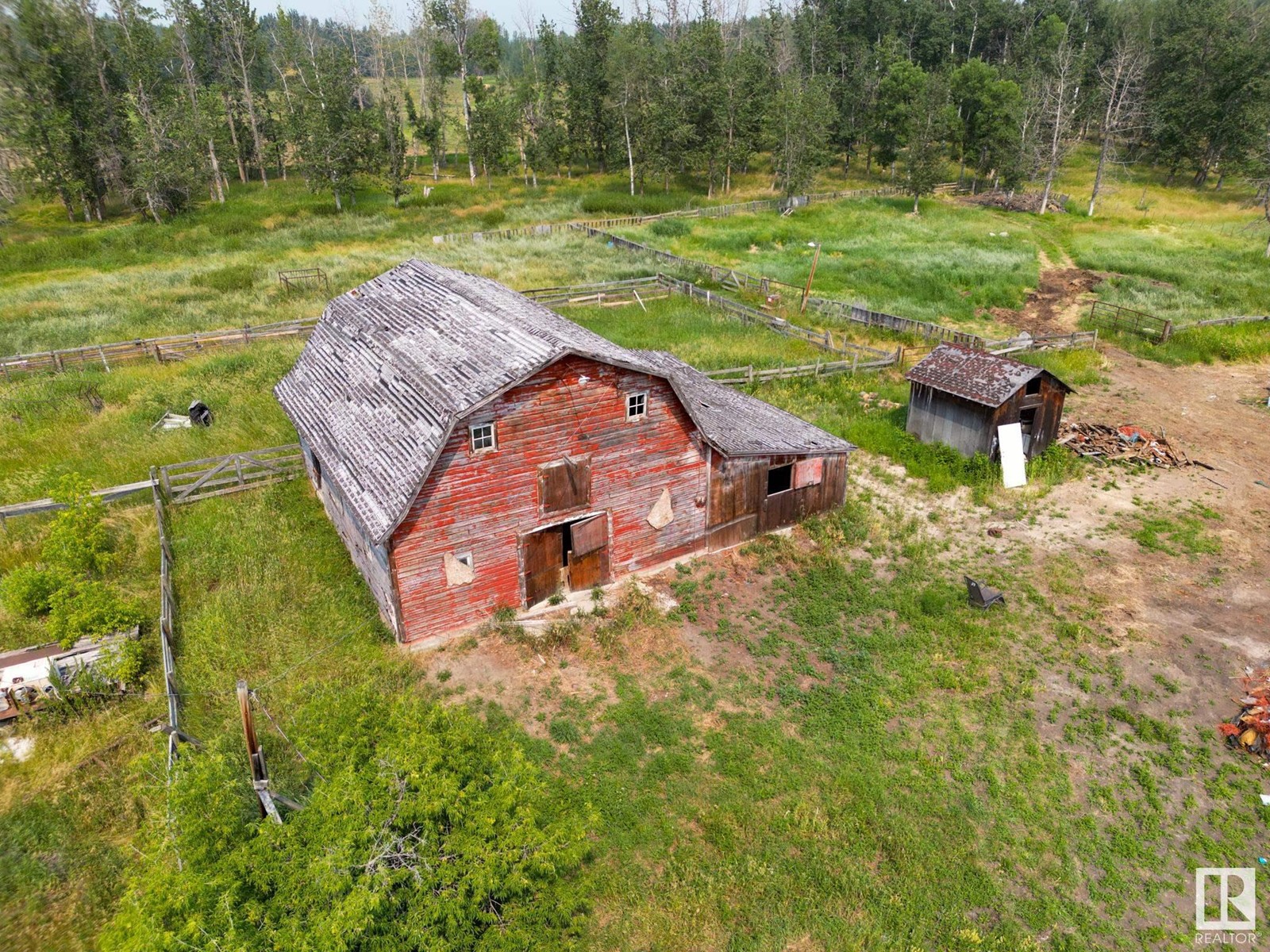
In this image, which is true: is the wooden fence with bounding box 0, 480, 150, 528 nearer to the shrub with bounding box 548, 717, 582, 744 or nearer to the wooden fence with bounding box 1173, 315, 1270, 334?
the shrub with bounding box 548, 717, 582, 744

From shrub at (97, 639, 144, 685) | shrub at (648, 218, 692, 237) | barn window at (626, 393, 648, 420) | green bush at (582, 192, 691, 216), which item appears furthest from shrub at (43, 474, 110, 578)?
green bush at (582, 192, 691, 216)

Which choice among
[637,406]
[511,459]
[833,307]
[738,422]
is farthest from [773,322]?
[511,459]

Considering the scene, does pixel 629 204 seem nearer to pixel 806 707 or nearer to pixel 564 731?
pixel 806 707

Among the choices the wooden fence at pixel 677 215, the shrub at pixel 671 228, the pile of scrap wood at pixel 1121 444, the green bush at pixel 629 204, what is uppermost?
the green bush at pixel 629 204

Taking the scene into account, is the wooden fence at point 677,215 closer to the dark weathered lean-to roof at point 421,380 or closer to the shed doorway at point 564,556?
the dark weathered lean-to roof at point 421,380

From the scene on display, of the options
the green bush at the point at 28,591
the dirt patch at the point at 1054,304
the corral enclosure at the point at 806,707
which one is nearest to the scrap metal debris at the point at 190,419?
the corral enclosure at the point at 806,707

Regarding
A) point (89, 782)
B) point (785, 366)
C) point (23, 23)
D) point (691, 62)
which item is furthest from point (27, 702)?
point (691, 62)

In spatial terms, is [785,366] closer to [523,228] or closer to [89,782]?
[89,782]
